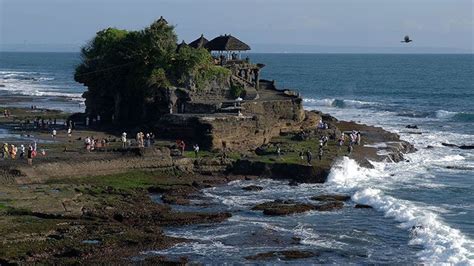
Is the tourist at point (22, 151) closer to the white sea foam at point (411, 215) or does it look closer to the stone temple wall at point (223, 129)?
the stone temple wall at point (223, 129)

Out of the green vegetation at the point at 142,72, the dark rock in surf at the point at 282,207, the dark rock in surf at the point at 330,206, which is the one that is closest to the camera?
the dark rock in surf at the point at 282,207

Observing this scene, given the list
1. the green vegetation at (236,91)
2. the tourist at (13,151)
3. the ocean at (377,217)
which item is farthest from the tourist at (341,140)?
the tourist at (13,151)

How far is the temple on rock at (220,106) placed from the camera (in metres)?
54.5

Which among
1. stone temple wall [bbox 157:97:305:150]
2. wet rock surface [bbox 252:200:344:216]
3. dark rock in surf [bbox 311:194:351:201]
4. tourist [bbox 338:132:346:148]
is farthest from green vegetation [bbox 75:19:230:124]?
wet rock surface [bbox 252:200:344:216]

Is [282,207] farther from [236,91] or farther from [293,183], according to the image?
[236,91]

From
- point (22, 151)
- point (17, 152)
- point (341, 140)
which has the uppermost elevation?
point (22, 151)

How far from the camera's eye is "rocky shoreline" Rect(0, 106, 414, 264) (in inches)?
1248

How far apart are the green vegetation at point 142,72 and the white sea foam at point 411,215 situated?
50.8ft

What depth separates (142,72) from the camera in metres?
60.5

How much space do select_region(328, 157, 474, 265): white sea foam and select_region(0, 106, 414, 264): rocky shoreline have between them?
115cm

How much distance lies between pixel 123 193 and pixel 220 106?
17.7 m

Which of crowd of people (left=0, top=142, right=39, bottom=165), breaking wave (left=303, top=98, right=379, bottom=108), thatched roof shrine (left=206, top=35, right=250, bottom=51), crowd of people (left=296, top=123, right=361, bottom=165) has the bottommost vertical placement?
breaking wave (left=303, top=98, right=379, bottom=108)

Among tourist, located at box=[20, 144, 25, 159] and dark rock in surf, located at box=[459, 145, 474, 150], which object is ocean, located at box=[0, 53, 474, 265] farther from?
tourist, located at box=[20, 144, 25, 159]

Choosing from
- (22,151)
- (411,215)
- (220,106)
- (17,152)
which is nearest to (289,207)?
(411,215)
